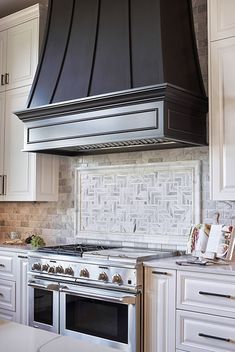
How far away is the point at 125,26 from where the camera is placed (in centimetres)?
329

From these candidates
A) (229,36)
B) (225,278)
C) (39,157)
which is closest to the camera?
(225,278)

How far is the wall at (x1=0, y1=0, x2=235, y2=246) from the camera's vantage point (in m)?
3.36

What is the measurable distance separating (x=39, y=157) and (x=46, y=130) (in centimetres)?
60

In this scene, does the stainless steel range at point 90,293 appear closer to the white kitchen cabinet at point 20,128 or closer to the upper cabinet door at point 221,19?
the white kitchen cabinet at point 20,128

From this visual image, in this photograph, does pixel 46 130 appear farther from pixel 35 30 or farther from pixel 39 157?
pixel 35 30

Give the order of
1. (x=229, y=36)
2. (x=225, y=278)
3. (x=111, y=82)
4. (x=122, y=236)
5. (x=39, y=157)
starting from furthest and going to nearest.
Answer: (x=39, y=157)
(x=122, y=236)
(x=111, y=82)
(x=229, y=36)
(x=225, y=278)

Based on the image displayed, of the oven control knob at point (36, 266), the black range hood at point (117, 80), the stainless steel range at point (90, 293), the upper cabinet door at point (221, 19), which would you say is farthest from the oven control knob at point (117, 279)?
the upper cabinet door at point (221, 19)

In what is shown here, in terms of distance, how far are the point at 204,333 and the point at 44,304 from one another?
1.39 meters

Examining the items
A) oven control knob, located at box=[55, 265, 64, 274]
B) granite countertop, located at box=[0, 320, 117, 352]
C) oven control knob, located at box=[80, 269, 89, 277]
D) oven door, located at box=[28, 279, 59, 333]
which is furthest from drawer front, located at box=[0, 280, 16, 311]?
granite countertop, located at box=[0, 320, 117, 352]

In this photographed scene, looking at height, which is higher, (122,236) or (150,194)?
(150,194)

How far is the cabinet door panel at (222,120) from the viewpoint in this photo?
9.71 feet

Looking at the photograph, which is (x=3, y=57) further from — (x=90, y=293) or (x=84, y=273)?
(x=90, y=293)

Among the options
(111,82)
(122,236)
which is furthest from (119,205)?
(111,82)

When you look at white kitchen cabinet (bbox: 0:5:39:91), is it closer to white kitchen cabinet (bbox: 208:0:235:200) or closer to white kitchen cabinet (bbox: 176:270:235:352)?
white kitchen cabinet (bbox: 208:0:235:200)
